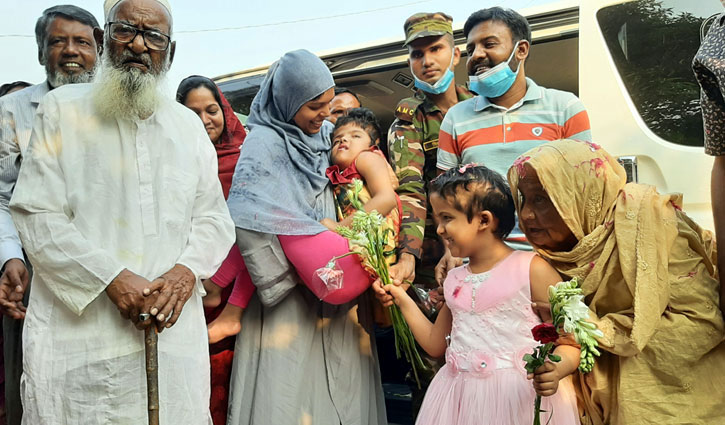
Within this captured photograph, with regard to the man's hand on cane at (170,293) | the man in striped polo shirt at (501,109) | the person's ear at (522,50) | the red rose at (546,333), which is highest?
the person's ear at (522,50)

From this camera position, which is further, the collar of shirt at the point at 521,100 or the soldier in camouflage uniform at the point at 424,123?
the soldier in camouflage uniform at the point at 424,123

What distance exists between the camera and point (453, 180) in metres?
2.38

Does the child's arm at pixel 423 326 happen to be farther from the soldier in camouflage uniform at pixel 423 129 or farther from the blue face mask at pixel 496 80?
the blue face mask at pixel 496 80

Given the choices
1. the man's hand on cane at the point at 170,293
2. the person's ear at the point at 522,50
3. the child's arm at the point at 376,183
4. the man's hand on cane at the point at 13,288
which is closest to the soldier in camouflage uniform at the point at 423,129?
the child's arm at the point at 376,183

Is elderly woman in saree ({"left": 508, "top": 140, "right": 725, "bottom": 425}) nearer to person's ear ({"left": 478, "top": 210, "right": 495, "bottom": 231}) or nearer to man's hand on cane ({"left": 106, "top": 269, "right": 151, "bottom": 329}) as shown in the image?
person's ear ({"left": 478, "top": 210, "right": 495, "bottom": 231})

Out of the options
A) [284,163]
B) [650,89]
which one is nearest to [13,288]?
[284,163]

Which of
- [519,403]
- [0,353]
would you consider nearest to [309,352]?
[519,403]

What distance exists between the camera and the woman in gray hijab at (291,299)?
259 cm

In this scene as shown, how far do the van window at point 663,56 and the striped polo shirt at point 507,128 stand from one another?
15.2 inches

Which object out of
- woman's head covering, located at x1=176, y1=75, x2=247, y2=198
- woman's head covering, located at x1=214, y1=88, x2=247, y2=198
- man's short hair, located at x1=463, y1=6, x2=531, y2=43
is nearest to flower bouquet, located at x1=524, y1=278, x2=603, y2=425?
man's short hair, located at x1=463, y1=6, x2=531, y2=43

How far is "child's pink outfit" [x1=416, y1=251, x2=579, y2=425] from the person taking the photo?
2.13m

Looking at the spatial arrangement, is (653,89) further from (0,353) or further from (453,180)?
(0,353)

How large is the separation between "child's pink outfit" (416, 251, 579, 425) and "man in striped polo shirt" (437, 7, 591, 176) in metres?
0.63

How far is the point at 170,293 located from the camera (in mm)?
2070
